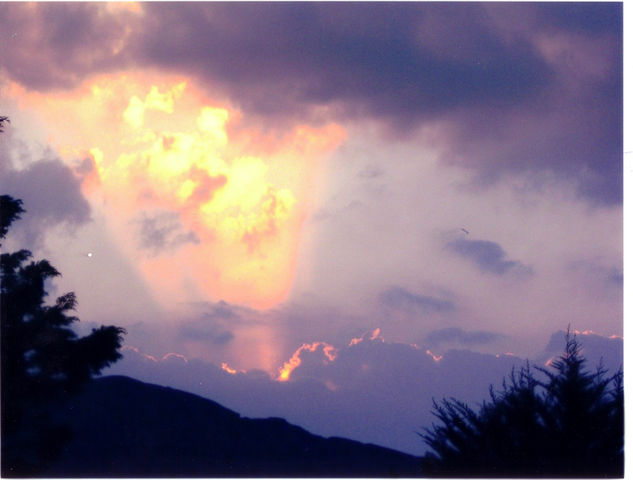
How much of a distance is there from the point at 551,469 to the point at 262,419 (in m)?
9.77

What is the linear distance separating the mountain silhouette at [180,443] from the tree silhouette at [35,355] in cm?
37

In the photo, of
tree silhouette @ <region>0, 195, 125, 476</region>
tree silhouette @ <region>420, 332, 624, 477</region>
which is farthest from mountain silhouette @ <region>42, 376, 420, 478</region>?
tree silhouette @ <region>420, 332, 624, 477</region>

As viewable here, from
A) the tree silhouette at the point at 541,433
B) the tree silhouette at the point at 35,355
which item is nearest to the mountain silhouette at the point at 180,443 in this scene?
the tree silhouette at the point at 35,355

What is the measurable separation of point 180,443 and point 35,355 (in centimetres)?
462

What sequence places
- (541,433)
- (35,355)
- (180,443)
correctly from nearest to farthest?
1. (541,433)
2. (35,355)
3. (180,443)

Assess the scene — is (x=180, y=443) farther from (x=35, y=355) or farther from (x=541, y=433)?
(x=541, y=433)

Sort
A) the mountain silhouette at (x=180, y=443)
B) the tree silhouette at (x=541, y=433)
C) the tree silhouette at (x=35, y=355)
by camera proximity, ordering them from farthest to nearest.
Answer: the mountain silhouette at (x=180, y=443) < the tree silhouette at (x=35, y=355) < the tree silhouette at (x=541, y=433)

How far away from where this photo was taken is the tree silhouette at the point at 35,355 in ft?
32.2

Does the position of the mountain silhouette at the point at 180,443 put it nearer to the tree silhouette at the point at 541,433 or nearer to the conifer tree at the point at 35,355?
the conifer tree at the point at 35,355

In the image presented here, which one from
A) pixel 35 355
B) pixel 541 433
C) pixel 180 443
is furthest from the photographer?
pixel 180 443

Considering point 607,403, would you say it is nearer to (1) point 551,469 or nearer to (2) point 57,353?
(1) point 551,469

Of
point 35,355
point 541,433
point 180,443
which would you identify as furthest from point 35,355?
point 541,433

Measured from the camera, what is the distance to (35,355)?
10102 mm

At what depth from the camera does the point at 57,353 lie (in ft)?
33.8
